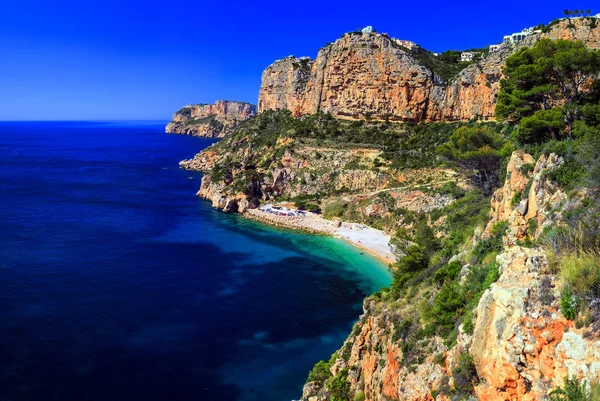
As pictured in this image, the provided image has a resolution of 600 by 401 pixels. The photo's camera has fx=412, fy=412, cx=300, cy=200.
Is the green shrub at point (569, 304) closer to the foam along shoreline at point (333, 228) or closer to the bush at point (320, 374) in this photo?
the bush at point (320, 374)

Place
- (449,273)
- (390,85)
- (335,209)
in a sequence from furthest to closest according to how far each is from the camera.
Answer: (390,85)
(335,209)
(449,273)

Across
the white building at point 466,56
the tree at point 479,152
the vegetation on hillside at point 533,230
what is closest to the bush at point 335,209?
the tree at point 479,152

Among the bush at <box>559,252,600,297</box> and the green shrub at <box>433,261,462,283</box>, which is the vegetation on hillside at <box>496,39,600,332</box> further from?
the green shrub at <box>433,261,462,283</box>

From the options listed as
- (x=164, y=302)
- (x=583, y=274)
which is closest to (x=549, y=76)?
(x=583, y=274)

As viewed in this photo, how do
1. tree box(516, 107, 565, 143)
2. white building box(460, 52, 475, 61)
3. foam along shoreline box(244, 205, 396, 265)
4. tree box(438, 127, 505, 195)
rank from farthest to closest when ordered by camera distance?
1. white building box(460, 52, 475, 61)
2. foam along shoreline box(244, 205, 396, 265)
3. tree box(438, 127, 505, 195)
4. tree box(516, 107, 565, 143)

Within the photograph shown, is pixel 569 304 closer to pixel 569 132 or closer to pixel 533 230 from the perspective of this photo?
pixel 533 230

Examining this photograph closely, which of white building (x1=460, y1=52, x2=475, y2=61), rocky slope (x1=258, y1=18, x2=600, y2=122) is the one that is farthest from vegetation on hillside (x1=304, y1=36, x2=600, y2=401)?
white building (x1=460, y1=52, x2=475, y2=61)
